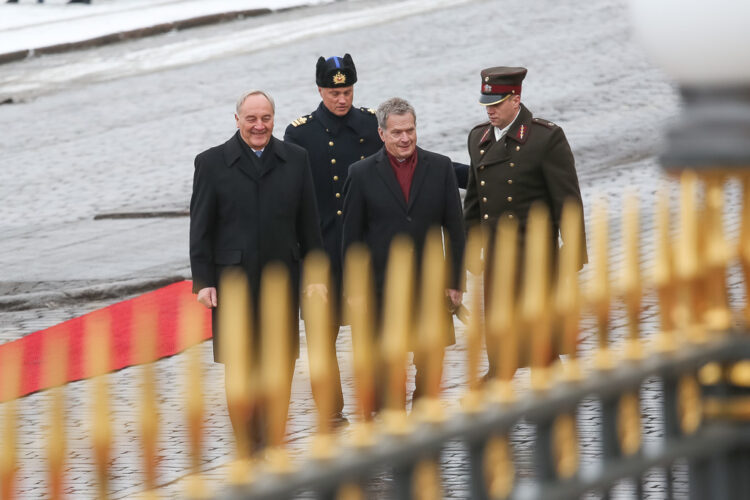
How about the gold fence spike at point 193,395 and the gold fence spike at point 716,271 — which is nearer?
the gold fence spike at point 193,395

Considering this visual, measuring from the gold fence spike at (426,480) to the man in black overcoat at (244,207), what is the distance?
421cm

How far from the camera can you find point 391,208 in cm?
775

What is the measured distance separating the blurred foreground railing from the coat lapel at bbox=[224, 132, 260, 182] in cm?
351

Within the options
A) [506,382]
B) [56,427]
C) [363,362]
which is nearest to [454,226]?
[506,382]

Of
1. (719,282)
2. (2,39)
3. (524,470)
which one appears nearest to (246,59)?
(2,39)

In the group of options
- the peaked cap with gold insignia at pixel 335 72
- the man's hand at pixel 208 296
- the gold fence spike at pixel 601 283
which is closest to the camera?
the gold fence spike at pixel 601 283

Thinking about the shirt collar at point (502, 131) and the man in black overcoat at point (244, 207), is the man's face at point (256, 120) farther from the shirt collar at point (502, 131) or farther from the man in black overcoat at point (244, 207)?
the shirt collar at point (502, 131)

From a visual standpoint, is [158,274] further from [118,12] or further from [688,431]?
[118,12]

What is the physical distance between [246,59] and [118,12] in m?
7.79

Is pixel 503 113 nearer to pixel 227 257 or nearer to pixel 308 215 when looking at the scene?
pixel 308 215

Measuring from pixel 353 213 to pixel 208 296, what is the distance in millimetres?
909

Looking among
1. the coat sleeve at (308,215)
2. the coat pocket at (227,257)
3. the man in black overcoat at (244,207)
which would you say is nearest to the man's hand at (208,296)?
the man in black overcoat at (244,207)

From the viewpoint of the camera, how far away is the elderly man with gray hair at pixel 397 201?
25.4ft

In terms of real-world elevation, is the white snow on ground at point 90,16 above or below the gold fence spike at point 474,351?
below
